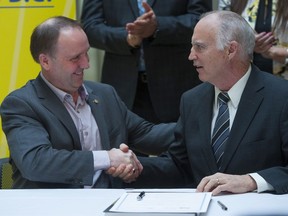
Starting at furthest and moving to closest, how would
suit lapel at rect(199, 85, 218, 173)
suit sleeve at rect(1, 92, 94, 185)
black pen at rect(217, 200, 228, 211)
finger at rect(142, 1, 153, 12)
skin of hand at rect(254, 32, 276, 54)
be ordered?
finger at rect(142, 1, 153, 12), skin of hand at rect(254, 32, 276, 54), suit lapel at rect(199, 85, 218, 173), suit sleeve at rect(1, 92, 94, 185), black pen at rect(217, 200, 228, 211)

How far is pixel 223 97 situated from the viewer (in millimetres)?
2873

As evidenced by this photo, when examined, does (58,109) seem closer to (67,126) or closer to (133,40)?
(67,126)

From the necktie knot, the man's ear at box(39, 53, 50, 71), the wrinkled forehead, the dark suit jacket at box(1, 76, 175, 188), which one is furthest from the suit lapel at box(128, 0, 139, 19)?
the necktie knot

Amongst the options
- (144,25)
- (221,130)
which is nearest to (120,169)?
(221,130)

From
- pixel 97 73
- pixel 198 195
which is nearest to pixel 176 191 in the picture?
pixel 198 195

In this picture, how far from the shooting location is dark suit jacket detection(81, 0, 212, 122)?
13.6ft

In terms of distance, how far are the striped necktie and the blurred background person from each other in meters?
1.00

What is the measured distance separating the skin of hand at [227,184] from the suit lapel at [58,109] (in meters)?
0.75

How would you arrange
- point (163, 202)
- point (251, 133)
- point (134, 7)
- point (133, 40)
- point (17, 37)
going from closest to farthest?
point (163, 202) < point (251, 133) < point (133, 40) < point (134, 7) < point (17, 37)

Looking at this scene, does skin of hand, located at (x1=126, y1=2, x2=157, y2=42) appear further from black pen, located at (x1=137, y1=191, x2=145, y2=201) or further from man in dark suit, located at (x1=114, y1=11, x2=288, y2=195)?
black pen, located at (x1=137, y1=191, x2=145, y2=201)

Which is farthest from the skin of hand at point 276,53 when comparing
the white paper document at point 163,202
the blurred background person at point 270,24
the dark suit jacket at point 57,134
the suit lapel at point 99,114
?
the white paper document at point 163,202

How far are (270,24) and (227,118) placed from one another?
51.4 inches

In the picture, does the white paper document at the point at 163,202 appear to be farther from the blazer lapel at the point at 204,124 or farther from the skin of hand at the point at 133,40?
the skin of hand at the point at 133,40

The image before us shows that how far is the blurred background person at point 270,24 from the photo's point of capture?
149 inches
